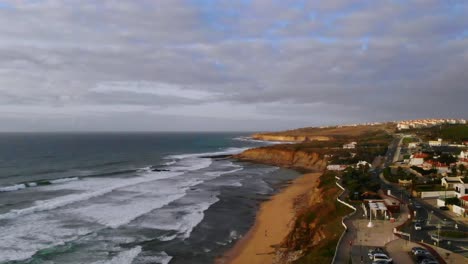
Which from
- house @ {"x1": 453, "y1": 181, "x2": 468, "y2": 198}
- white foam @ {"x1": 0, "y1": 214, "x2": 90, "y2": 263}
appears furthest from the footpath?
white foam @ {"x1": 0, "y1": 214, "x2": 90, "y2": 263}

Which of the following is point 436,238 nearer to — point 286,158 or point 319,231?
point 319,231

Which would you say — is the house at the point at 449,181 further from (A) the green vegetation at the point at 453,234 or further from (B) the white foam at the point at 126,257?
(B) the white foam at the point at 126,257

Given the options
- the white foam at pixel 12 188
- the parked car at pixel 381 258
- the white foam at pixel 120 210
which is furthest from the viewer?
the white foam at pixel 12 188

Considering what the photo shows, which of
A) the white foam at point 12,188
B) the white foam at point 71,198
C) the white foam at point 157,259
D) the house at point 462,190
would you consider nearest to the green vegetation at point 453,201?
the house at point 462,190

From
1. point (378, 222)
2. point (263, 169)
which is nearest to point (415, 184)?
point (378, 222)

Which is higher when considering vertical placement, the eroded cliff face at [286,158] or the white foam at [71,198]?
the eroded cliff face at [286,158]

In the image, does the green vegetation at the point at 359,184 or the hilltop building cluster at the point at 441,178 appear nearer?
the hilltop building cluster at the point at 441,178

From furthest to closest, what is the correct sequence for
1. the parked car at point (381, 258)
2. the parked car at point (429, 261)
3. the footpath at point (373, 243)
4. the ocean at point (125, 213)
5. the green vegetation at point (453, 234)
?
the ocean at point (125, 213) < the green vegetation at point (453, 234) < the footpath at point (373, 243) < the parked car at point (381, 258) < the parked car at point (429, 261)
